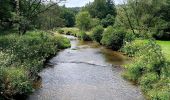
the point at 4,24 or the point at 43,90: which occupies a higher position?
the point at 4,24

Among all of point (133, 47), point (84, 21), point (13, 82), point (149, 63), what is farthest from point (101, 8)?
point (13, 82)

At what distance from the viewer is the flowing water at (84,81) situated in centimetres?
2364

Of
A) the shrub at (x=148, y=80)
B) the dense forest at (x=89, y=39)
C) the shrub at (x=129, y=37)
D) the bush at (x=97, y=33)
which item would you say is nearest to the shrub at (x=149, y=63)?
the dense forest at (x=89, y=39)

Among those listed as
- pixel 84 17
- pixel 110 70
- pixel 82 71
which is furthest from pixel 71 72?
pixel 84 17

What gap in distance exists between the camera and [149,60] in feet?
88.3

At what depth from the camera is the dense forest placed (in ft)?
72.8

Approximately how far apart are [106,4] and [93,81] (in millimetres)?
82439

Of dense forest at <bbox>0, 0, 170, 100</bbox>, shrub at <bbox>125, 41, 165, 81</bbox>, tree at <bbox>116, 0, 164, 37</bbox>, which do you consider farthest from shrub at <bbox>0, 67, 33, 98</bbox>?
tree at <bbox>116, 0, 164, 37</bbox>

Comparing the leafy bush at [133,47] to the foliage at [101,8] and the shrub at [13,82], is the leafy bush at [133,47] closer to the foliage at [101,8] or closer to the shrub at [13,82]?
the shrub at [13,82]

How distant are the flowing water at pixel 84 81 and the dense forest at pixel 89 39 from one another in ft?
3.16

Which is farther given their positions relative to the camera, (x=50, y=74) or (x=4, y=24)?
(x=4, y=24)

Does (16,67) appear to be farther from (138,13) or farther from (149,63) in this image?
(138,13)

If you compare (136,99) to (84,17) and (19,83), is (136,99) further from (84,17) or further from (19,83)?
(84,17)

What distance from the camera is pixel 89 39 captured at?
70.1m
